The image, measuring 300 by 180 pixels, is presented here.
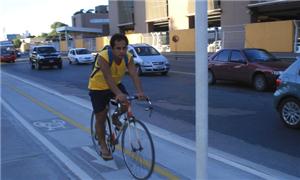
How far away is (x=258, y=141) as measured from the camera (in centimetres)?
707

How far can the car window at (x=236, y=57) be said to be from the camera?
14.7m

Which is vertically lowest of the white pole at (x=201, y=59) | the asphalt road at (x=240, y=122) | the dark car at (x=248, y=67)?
the asphalt road at (x=240, y=122)

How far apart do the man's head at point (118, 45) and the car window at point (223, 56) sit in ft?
34.8

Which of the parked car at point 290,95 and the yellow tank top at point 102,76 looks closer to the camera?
the yellow tank top at point 102,76

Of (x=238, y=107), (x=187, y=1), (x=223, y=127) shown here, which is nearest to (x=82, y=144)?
(x=223, y=127)

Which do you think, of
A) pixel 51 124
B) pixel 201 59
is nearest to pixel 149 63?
pixel 51 124

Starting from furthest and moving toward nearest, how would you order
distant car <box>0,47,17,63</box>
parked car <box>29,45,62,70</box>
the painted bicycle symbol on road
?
distant car <box>0,47,17,63</box> < parked car <box>29,45,62,70</box> < the painted bicycle symbol on road

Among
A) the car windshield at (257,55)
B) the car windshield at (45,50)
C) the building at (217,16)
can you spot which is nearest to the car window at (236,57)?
the car windshield at (257,55)

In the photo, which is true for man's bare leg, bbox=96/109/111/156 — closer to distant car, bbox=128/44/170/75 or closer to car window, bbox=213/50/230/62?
car window, bbox=213/50/230/62

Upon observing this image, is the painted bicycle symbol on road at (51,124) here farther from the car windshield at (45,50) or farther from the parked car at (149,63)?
the car windshield at (45,50)

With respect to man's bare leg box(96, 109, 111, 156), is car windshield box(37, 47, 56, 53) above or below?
above

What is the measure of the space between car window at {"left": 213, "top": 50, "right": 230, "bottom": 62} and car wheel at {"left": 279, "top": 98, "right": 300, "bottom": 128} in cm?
732

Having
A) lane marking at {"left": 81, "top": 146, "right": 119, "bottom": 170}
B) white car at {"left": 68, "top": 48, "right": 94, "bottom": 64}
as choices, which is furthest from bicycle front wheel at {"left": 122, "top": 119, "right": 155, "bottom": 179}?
white car at {"left": 68, "top": 48, "right": 94, "bottom": 64}

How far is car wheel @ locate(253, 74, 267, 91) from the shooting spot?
13562 millimetres
